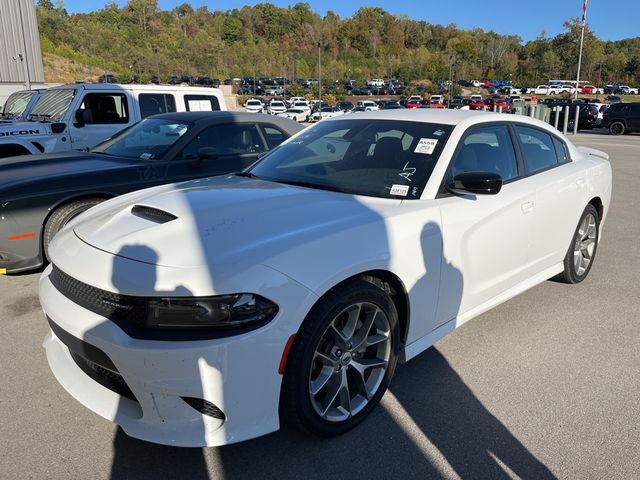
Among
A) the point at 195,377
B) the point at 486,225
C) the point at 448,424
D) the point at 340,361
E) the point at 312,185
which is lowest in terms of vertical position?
the point at 448,424

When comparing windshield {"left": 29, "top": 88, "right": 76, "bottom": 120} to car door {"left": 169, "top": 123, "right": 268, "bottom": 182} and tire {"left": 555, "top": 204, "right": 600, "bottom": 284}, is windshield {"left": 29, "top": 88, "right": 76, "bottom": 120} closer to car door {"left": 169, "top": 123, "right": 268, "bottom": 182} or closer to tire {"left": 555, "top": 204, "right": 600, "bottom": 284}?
car door {"left": 169, "top": 123, "right": 268, "bottom": 182}

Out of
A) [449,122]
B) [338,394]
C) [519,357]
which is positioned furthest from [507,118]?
[338,394]

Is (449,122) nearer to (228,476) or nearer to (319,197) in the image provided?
(319,197)

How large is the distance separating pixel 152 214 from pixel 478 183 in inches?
73.1

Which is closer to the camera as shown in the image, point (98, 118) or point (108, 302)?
point (108, 302)

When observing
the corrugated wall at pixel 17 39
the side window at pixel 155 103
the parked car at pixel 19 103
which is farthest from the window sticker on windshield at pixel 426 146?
the corrugated wall at pixel 17 39

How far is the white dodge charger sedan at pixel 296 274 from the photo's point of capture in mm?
2168

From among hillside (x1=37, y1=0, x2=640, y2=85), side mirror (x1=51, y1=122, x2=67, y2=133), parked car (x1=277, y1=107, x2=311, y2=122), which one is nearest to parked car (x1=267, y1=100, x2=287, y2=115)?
parked car (x1=277, y1=107, x2=311, y2=122)

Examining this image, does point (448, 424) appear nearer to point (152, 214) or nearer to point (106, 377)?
point (106, 377)

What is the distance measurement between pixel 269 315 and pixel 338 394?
72 centimetres

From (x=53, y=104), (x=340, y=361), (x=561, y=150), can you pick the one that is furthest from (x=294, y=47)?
(x=340, y=361)

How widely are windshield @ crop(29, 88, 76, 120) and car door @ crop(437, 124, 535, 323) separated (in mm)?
6852

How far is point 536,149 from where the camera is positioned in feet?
13.5

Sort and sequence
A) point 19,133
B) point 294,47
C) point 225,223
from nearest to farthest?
point 225,223 < point 19,133 < point 294,47
